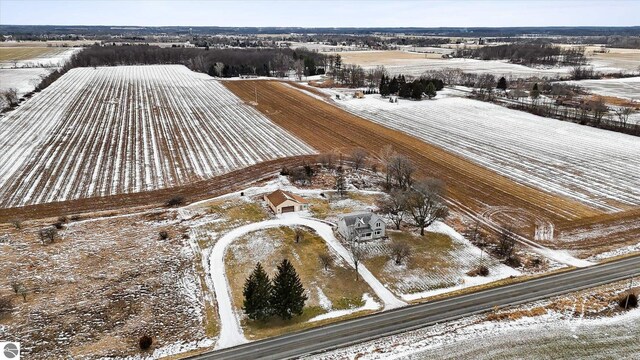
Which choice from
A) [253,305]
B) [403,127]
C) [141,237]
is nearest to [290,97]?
[403,127]

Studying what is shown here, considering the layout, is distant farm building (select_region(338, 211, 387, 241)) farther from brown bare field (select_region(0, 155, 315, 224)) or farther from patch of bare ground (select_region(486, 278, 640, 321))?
brown bare field (select_region(0, 155, 315, 224))

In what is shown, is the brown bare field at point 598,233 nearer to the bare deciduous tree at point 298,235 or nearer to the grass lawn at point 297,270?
the grass lawn at point 297,270

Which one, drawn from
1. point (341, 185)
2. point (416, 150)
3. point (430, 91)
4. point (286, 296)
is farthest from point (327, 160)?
point (430, 91)

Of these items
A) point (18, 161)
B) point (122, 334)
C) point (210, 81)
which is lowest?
point (122, 334)

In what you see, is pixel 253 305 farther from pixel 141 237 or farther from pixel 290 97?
pixel 290 97

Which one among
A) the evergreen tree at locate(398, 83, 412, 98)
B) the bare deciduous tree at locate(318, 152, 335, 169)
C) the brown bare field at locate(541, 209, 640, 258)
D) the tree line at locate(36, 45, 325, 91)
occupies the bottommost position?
the brown bare field at locate(541, 209, 640, 258)

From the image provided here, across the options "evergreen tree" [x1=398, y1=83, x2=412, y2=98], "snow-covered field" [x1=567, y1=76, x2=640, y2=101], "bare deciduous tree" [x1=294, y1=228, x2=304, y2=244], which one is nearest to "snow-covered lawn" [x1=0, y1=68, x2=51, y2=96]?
"evergreen tree" [x1=398, y1=83, x2=412, y2=98]

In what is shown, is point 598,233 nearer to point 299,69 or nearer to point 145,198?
point 145,198
